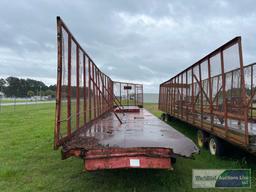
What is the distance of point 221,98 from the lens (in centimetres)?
575

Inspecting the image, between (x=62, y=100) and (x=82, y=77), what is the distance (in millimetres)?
1462

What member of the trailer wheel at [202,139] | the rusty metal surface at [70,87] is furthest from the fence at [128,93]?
the rusty metal surface at [70,87]

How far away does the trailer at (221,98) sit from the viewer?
4340 mm

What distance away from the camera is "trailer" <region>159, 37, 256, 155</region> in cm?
434

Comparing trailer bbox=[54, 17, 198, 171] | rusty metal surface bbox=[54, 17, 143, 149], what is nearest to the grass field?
trailer bbox=[54, 17, 198, 171]

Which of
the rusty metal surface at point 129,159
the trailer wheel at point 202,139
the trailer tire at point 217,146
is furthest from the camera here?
the trailer wheel at point 202,139

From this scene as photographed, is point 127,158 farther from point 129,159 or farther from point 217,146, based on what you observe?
point 217,146

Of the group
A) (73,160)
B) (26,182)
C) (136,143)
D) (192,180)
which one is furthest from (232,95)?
(26,182)

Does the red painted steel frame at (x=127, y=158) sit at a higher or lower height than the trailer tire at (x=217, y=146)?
higher

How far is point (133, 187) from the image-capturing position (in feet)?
13.0

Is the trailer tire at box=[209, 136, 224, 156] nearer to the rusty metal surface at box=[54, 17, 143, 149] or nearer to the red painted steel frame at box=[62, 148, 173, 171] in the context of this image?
the red painted steel frame at box=[62, 148, 173, 171]

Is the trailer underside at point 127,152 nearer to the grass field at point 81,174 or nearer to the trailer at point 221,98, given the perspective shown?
the grass field at point 81,174

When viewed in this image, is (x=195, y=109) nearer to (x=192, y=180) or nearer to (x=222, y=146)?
(x=222, y=146)

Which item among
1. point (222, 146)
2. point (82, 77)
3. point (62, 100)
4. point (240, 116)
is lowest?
point (222, 146)
